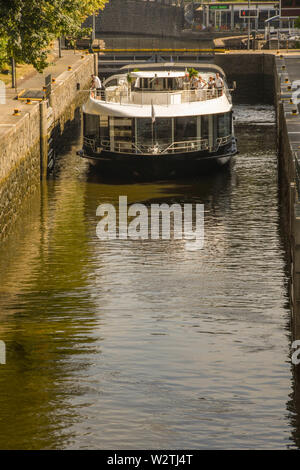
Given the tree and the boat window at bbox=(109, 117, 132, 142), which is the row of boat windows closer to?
the boat window at bbox=(109, 117, 132, 142)

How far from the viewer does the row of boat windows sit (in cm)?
4503

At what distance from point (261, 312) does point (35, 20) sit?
58.4ft

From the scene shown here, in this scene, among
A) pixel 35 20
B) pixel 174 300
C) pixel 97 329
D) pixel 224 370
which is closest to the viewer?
pixel 224 370

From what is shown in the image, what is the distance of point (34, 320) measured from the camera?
26.8 m

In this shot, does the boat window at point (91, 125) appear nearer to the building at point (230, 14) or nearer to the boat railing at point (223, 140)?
the boat railing at point (223, 140)

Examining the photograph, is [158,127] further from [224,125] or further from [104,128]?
[224,125]

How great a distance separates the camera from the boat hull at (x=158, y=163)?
44625mm

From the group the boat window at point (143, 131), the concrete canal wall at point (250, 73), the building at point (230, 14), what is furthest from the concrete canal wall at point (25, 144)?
the building at point (230, 14)

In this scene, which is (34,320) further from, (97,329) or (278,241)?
(278,241)

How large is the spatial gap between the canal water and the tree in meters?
6.46

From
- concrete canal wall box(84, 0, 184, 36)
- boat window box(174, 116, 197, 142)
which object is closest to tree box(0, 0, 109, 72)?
boat window box(174, 116, 197, 142)

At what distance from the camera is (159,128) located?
45031mm
